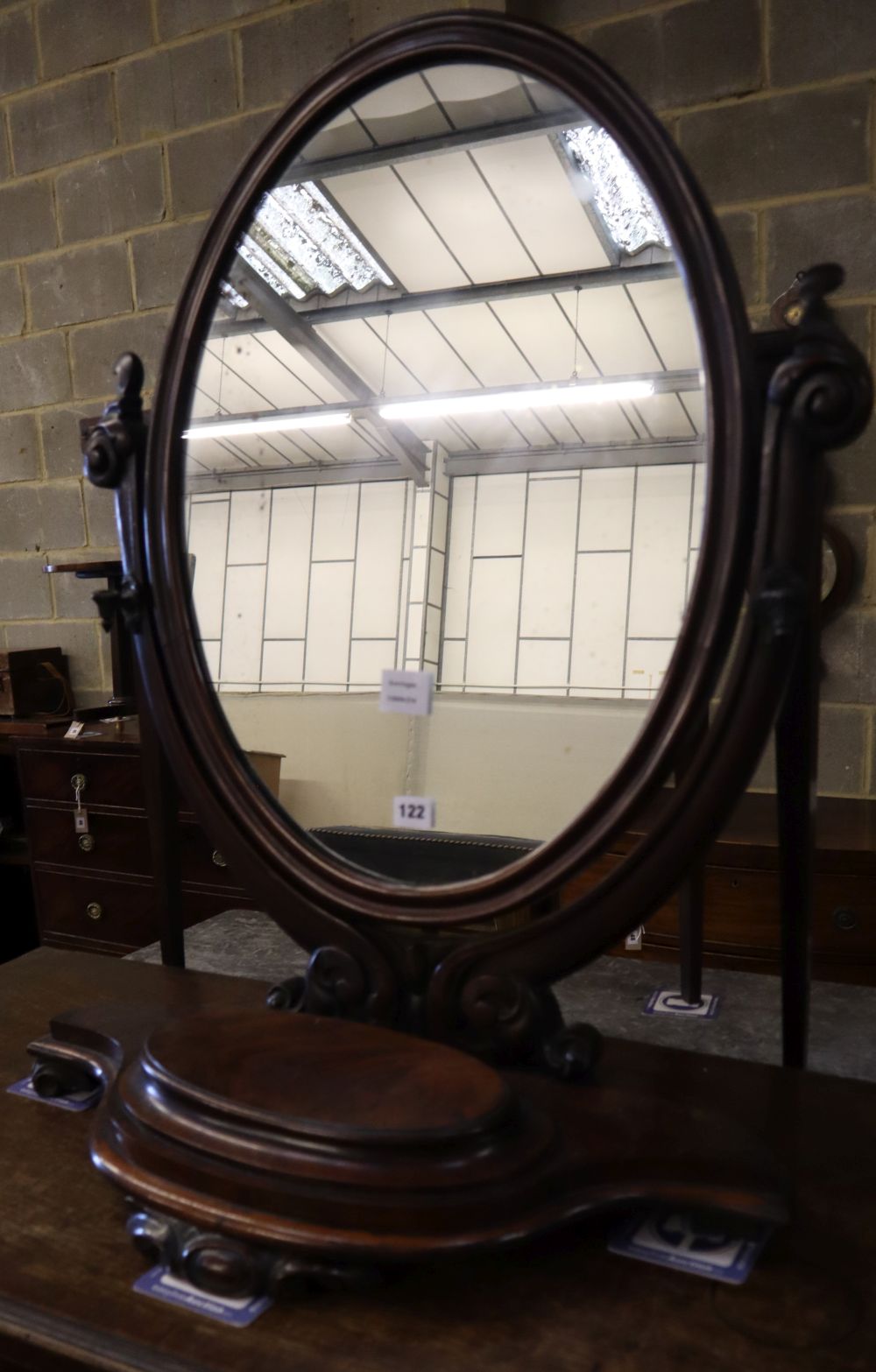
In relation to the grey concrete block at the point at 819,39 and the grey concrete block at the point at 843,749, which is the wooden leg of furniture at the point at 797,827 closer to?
the grey concrete block at the point at 843,749

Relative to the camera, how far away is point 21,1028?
84 cm

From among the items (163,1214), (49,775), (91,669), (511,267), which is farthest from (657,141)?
(91,669)

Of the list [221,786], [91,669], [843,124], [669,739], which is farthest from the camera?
[91,669]

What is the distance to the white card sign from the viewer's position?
770mm

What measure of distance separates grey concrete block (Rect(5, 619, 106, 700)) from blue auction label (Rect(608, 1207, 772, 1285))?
92.3 inches

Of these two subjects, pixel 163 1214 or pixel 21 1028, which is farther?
pixel 21 1028

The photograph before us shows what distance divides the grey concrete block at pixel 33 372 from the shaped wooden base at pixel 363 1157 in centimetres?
240

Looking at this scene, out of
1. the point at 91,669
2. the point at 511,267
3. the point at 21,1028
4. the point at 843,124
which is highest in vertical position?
the point at 843,124

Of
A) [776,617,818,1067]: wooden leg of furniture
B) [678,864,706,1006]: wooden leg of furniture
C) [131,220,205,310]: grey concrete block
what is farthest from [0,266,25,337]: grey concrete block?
[776,617,818,1067]: wooden leg of furniture

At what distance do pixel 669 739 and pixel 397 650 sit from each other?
24 centimetres

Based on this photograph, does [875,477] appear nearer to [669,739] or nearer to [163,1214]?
[669,739]

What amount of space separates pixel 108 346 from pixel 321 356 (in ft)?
6.43

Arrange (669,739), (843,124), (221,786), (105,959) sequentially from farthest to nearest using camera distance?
(843,124) < (105,959) < (221,786) < (669,739)

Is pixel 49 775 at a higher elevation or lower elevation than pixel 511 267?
lower
